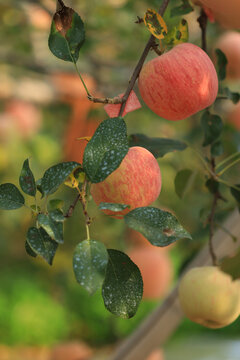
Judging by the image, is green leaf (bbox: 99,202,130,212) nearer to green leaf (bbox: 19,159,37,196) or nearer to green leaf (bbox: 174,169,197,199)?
green leaf (bbox: 19,159,37,196)

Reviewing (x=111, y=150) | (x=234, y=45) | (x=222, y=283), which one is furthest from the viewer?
(x=234, y=45)

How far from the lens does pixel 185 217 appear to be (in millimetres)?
1505

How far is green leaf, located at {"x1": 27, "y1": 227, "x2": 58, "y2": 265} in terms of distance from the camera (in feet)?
1.34

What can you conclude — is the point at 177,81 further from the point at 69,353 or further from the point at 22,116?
the point at 22,116

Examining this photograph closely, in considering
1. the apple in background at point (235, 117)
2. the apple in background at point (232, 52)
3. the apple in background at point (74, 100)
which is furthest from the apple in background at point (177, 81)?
the apple in background at point (74, 100)

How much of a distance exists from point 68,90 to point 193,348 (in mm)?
2564

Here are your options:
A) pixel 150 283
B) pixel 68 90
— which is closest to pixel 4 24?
pixel 68 90

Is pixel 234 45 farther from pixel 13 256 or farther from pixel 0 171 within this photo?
pixel 13 256

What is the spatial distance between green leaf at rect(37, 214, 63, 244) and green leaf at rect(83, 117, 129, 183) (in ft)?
0.16

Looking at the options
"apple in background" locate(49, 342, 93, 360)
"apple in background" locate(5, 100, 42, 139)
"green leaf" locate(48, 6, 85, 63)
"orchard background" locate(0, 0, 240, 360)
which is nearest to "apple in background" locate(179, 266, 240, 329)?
A: "orchard background" locate(0, 0, 240, 360)

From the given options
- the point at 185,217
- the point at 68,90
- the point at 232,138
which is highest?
the point at 232,138

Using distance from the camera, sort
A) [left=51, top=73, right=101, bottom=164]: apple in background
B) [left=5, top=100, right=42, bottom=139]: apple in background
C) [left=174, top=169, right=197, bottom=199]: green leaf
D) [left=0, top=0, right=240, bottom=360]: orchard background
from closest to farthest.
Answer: [left=174, top=169, right=197, bottom=199]: green leaf → [left=0, top=0, right=240, bottom=360]: orchard background → [left=51, top=73, right=101, bottom=164]: apple in background → [left=5, top=100, right=42, bottom=139]: apple in background

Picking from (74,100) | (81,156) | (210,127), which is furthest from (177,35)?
(74,100)

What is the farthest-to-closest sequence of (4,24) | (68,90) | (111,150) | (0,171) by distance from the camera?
(0,171) < (68,90) < (4,24) < (111,150)
